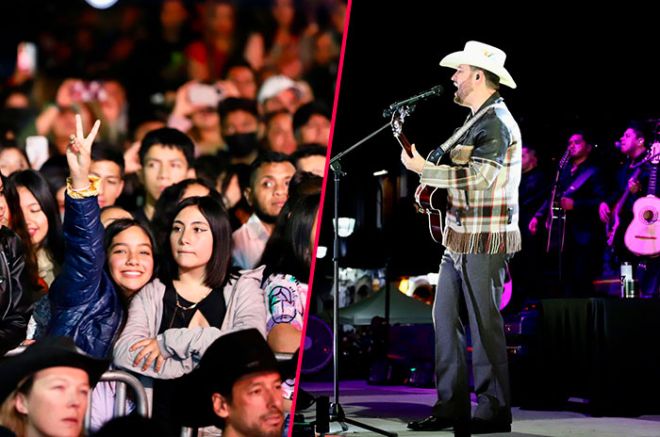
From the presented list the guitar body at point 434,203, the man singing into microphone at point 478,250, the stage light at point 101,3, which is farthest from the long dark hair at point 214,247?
the guitar body at point 434,203

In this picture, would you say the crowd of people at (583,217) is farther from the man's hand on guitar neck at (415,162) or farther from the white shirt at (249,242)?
the white shirt at (249,242)

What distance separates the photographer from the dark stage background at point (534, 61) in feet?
17.3

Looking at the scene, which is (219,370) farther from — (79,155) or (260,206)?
(79,155)

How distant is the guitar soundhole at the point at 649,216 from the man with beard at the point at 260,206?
3563 mm

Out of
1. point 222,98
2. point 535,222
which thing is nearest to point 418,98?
point 222,98

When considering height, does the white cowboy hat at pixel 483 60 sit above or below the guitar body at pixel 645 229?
above

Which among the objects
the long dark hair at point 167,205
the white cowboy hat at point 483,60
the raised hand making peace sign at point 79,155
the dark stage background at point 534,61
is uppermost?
the dark stage background at point 534,61

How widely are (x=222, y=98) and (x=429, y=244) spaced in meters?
4.62

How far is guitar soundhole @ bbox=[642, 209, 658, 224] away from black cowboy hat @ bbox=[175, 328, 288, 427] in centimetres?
372

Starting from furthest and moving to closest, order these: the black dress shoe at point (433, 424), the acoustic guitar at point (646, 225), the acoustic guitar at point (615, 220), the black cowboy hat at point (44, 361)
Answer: the acoustic guitar at point (615, 220), the acoustic guitar at point (646, 225), the black dress shoe at point (433, 424), the black cowboy hat at point (44, 361)

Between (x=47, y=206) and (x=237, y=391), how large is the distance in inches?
26.2

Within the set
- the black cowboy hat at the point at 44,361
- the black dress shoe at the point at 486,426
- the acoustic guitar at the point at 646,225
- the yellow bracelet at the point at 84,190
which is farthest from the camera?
the acoustic guitar at the point at 646,225

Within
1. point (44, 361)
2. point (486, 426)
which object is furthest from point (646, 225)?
point (44, 361)

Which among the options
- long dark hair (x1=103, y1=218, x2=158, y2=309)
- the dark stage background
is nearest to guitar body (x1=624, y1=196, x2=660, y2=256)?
the dark stage background
